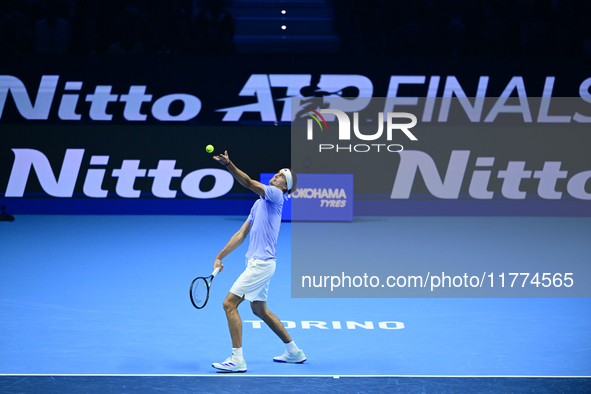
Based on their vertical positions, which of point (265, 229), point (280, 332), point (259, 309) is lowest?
point (280, 332)

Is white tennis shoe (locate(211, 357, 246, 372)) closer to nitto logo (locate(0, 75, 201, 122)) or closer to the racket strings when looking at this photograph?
the racket strings

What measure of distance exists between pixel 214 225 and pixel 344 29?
643cm

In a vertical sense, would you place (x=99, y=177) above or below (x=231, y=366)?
above

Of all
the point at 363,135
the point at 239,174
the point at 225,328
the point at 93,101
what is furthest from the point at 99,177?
the point at 239,174

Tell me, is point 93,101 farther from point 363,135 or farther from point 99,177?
point 363,135

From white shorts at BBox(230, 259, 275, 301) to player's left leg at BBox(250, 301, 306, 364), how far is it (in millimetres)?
86

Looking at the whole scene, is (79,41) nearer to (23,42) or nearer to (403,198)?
(23,42)

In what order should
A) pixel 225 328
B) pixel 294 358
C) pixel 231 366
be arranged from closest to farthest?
pixel 231 366
pixel 294 358
pixel 225 328

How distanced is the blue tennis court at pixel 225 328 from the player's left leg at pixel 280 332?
103 mm

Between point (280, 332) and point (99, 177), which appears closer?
point (280, 332)

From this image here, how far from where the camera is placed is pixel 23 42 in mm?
16266

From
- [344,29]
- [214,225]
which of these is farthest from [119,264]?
[344,29]

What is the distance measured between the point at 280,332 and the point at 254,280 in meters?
0.52

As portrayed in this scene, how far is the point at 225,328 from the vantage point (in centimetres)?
733
